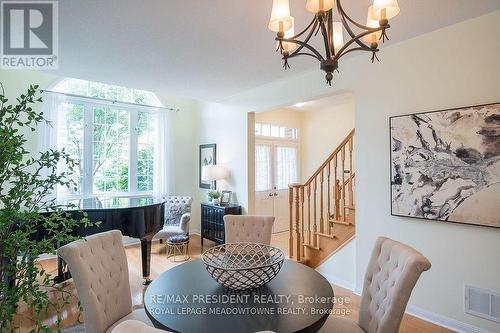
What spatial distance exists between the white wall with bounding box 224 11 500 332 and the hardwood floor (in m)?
0.19

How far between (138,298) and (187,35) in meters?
2.83

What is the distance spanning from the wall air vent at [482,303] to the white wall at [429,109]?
0.16ft

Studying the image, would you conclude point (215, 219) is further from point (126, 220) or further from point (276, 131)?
point (276, 131)

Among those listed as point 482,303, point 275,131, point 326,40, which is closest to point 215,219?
point 275,131

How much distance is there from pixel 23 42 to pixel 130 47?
0.97 m

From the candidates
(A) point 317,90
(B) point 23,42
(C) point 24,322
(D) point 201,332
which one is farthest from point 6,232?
(A) point 317,90

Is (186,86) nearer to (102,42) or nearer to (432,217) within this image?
(102,42)

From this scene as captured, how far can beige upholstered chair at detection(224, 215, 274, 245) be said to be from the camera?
8.17 ft

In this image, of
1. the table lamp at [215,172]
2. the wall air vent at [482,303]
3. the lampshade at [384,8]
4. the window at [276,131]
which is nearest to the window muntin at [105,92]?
the table lamp at [215,172]

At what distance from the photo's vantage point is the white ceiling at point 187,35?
210 cm

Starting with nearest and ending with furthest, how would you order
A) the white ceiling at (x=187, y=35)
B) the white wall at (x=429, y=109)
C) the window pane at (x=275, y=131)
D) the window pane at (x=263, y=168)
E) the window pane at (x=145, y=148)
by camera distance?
the white ceiling at (x=187, y=35) < the white wall at (x=429, y=109) < the window pane at (x=145, y=148) < the window pane at (x=263, y=168) < the window pane at (x=275, y=131)

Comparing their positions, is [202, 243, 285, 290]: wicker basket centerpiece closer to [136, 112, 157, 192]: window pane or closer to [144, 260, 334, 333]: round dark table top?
[144, 260, 334, 333]: round dark table top

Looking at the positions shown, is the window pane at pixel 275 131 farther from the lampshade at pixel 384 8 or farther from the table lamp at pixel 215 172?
the lampshade at pixel 384 8

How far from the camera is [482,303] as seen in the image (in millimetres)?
2227
